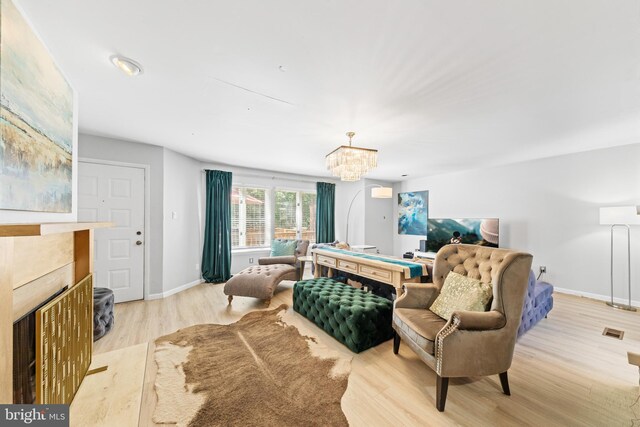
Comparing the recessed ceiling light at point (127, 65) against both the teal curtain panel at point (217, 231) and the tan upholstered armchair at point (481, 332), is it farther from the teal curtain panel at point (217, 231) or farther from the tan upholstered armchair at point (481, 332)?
the teal curtain panel at point (217, 231)

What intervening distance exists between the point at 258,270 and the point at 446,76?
3533 millimetres

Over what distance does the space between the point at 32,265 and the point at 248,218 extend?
168 inches

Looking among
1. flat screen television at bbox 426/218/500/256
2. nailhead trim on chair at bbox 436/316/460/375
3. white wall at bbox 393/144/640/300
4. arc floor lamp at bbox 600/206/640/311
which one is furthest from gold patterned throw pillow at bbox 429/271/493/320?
white wall at bbox 393/144/640/300

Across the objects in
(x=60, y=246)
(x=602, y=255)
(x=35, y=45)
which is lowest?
(x=602, y=255)

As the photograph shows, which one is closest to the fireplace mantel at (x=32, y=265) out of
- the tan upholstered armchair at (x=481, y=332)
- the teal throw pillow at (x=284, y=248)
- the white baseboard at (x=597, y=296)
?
the tan upholstered armchair at (x=481, y=332)

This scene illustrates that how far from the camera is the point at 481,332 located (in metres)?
1.66

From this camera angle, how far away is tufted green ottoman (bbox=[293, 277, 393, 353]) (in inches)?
90.4

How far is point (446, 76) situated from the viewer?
1.85m

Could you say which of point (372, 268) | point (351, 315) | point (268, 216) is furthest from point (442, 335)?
point (268, 216)

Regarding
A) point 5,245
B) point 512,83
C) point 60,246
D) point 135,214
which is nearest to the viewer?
point 5,245

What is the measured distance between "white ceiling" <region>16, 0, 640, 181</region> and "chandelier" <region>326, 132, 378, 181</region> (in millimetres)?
328

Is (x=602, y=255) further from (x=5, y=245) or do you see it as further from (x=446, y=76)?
(x=5, y=245)

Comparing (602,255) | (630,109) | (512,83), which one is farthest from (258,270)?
→ (602,255)

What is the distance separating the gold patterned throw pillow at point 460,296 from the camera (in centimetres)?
182
